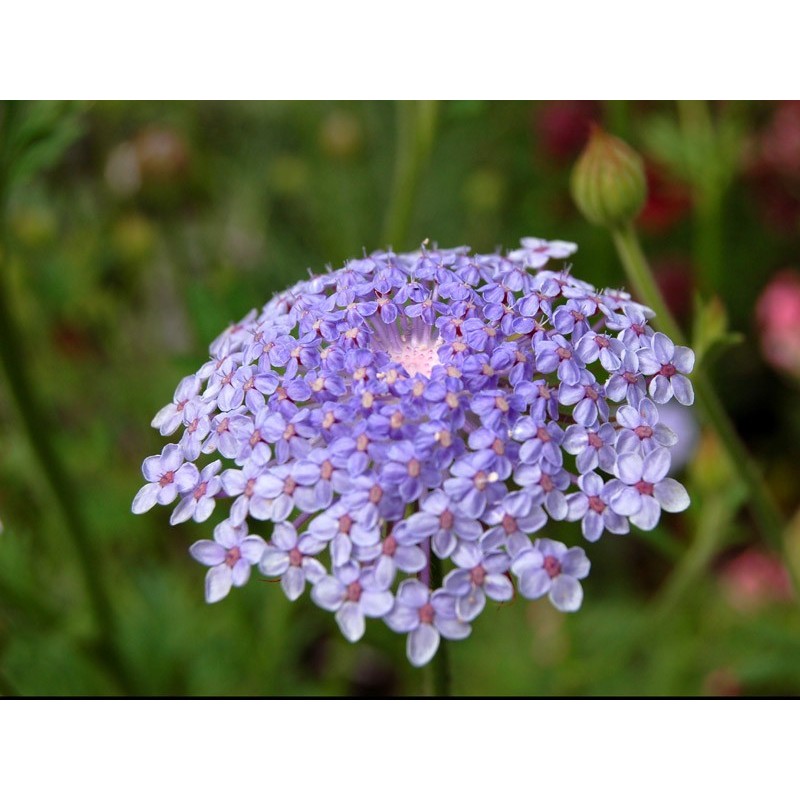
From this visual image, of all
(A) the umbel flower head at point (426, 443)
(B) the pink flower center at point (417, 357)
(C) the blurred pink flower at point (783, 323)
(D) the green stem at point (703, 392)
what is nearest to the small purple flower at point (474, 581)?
(A) the umbel flower head at point (426, 443)

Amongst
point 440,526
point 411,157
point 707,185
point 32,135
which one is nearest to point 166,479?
point 440,526

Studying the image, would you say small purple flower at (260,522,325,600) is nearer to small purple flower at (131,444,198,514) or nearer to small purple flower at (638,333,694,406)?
small purple flower at (131,444,198,514)

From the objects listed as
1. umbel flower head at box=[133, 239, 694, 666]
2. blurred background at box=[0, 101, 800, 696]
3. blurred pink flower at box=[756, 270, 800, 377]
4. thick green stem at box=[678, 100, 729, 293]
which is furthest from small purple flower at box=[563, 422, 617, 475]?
blurred pink flower at box=[756, 270, 800, 377]

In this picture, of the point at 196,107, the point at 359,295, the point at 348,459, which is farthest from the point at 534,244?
the point at 196,107

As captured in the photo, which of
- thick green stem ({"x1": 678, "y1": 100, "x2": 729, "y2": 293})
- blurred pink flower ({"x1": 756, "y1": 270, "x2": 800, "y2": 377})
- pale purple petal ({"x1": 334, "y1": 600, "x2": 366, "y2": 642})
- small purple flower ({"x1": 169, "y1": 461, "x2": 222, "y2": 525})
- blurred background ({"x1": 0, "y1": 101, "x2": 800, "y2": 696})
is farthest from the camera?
blurred pink flower ({"x1": 756, "y1": 270, "x2": 800, "y2": 377})

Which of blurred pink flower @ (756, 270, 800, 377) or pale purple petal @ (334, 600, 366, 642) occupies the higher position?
Answer: blurred pink flower @ (756, 270, 800, 377)
